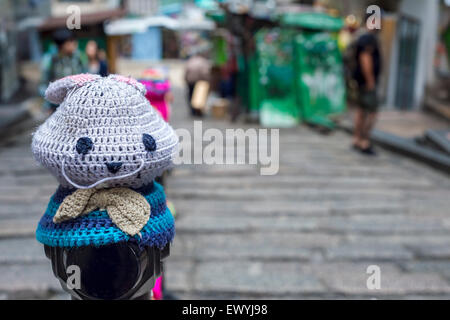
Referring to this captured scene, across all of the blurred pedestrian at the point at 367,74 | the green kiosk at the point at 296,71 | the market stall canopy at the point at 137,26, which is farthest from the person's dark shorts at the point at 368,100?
the market stall canopy at the point at 137,26

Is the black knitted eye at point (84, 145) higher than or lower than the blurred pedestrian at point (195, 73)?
higher

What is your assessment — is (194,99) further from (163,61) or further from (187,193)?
(163,61)

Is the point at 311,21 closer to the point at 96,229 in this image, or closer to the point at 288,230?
the point at 288,230

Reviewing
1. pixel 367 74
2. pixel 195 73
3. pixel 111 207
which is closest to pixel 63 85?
pixel 111 207

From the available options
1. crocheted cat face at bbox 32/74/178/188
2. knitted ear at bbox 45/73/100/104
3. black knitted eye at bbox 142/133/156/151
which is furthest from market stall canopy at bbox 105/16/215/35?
black knitted eye at bbox 142/133/156/151

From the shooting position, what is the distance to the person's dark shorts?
644cm

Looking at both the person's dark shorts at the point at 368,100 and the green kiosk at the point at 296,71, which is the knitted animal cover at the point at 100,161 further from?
the green kiosk at the point at 296,71

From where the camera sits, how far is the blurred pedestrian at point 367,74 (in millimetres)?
6246

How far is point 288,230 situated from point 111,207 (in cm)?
266

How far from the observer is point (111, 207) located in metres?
1.85

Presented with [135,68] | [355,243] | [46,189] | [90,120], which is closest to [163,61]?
[135,68]

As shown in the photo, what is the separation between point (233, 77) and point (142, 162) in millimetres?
9302

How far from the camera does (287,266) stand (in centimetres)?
359
